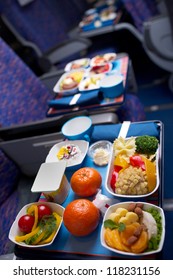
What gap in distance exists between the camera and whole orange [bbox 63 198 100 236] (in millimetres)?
876

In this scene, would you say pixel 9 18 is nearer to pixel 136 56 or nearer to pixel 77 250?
pixel 136 56

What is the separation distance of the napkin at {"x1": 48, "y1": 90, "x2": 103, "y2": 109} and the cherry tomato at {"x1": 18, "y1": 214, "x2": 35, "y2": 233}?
0.79 m

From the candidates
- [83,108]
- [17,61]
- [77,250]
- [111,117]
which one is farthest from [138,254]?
[17,61]

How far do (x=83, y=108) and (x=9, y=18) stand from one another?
157 centimetres

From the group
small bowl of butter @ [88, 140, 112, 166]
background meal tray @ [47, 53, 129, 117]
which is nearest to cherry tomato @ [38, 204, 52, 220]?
small bowl of butter @ [88, 140, 112, 166]

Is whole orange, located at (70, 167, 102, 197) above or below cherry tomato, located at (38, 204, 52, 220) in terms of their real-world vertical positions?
below

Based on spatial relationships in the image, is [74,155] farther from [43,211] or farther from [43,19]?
[43,19]

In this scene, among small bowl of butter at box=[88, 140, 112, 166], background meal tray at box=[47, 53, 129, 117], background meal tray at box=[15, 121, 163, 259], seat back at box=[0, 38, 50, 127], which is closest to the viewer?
background meal tray at box=[15, 121, 163, 259]

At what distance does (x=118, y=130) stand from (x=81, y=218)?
1.71 ft

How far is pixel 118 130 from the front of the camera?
1.27 m

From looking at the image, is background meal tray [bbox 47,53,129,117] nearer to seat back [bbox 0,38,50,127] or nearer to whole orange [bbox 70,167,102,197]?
seat back [bbox 0,38,50,127]

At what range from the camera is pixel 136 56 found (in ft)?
11.4

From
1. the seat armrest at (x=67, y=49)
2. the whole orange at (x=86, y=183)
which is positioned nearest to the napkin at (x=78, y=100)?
the whole orange at (x=86, y=183)

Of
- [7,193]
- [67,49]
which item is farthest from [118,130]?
[67,49]
